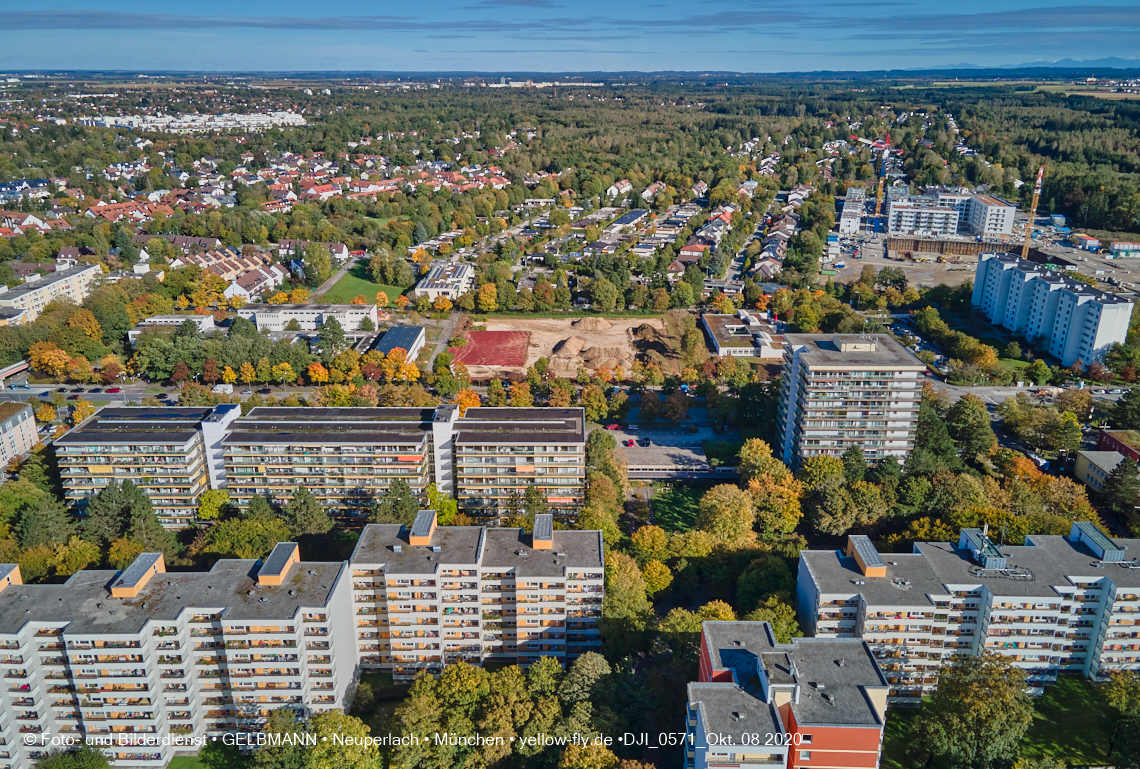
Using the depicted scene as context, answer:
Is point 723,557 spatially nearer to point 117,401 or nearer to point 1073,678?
point 1073,678

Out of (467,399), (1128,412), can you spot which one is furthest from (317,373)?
(1128,412)

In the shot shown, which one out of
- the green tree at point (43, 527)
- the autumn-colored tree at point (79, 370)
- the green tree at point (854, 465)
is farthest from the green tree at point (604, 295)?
the green tree at point (43, 527)

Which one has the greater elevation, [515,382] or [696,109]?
[696,109]

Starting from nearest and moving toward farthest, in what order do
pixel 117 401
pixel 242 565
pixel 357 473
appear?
1. pixel 242 565
2. pixel 357 473
3. pixel 117 401

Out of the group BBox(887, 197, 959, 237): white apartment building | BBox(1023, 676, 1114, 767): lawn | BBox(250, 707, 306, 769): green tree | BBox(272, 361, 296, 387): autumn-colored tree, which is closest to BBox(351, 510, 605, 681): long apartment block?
BBox(250, 707, 306, 769): green tree

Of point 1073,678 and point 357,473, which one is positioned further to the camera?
point 357,473

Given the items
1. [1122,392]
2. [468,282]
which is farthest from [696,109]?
[1122,392]

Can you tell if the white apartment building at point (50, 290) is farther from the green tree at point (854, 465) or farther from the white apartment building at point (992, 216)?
the white apartment building at point (992, 216)

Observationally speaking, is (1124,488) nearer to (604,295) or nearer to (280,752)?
(280,752)
